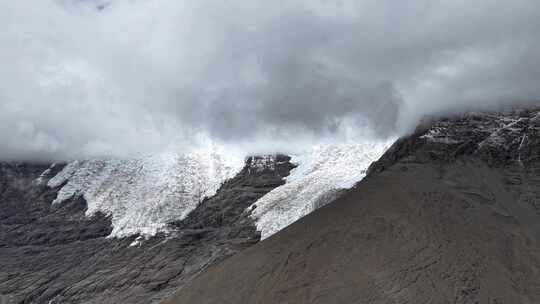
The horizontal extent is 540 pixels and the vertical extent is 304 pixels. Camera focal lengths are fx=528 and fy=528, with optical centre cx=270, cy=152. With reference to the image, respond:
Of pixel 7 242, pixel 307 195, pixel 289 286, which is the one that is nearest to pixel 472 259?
pixel 289 286

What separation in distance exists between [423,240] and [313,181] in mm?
60762

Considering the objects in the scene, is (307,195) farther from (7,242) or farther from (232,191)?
(7,242)

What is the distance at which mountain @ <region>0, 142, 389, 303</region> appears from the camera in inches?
4013

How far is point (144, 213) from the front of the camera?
130m

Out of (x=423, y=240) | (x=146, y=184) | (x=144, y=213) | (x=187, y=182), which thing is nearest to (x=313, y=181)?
(x=187, y=182)

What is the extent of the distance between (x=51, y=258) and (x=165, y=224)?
27011mm

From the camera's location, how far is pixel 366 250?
59.7 metres

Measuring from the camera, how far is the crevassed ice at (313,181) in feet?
346

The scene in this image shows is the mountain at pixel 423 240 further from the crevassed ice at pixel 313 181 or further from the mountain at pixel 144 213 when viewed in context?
the mountain at pixel 144 213

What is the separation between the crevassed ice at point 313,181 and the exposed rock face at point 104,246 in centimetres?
375

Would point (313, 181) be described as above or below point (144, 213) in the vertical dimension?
above

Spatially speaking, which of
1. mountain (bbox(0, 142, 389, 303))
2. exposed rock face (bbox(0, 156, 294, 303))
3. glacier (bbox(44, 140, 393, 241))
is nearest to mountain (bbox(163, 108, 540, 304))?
mountain (bbox(0, 142, 389, 303))

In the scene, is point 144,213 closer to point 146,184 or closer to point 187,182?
point 146,184

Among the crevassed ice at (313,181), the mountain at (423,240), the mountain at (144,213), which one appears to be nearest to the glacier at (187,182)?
the crevassed ice at (313,181)
